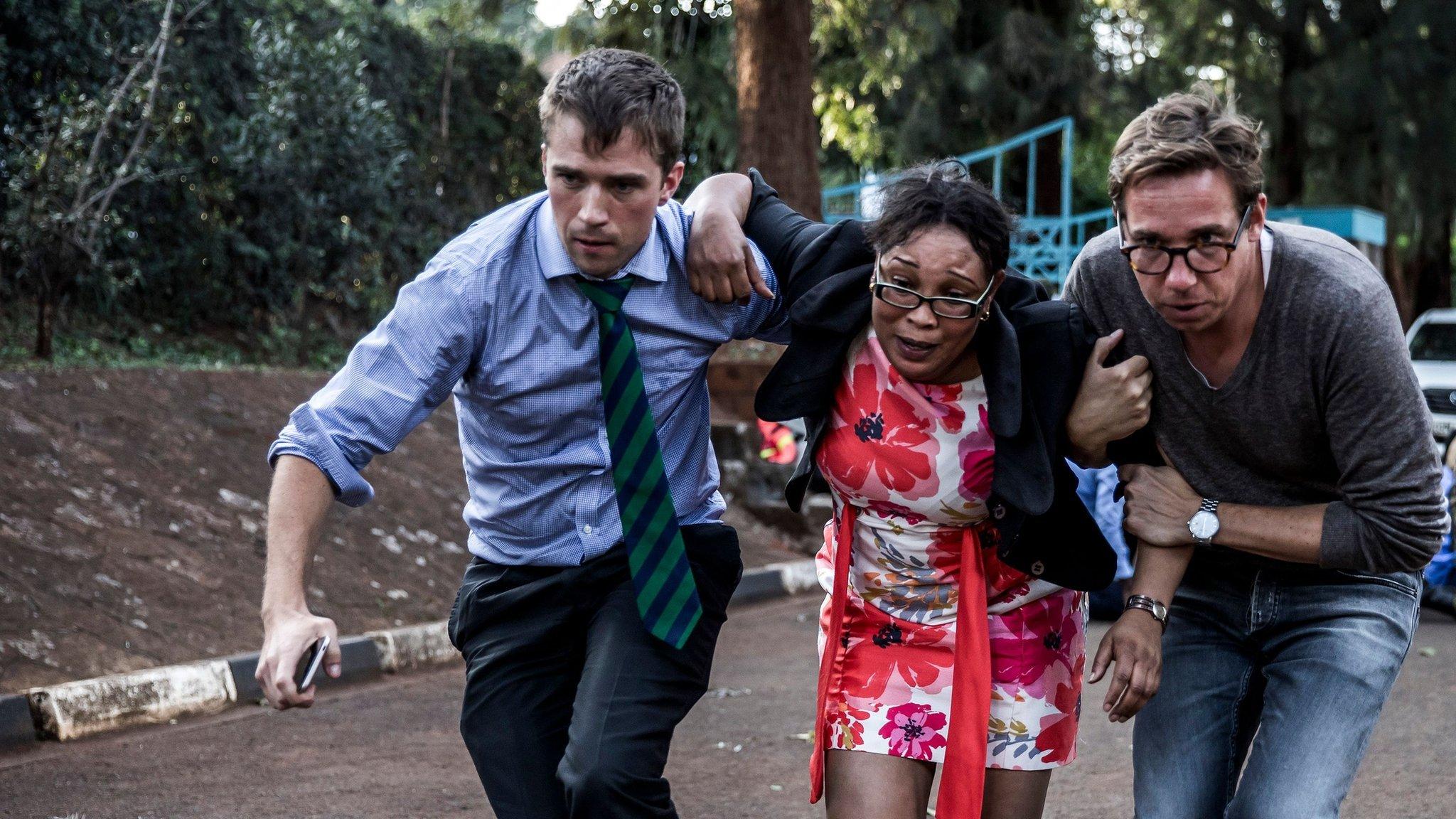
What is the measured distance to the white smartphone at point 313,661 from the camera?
2621 mm

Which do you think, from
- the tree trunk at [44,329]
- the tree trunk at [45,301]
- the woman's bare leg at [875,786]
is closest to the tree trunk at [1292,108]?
the tree trunk at [45,301]

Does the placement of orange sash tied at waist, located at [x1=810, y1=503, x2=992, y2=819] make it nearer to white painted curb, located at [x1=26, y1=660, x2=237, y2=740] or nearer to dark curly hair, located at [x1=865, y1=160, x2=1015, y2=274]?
dark curly hair, located at [x1=865, y1=160, x2=1015, y2=274]

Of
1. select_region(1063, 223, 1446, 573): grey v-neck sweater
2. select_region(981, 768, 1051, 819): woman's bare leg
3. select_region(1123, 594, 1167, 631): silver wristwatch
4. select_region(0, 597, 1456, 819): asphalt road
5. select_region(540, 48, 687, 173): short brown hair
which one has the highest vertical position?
select_region(540, 48, 687, 173): short brown hair

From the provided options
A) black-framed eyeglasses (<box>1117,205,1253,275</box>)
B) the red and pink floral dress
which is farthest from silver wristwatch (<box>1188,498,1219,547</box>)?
black-framed eyeglasses (<box>1117,205,1253,275</box>)

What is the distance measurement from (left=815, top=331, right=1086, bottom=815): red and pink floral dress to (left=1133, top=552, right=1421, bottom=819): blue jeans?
0.82 feet

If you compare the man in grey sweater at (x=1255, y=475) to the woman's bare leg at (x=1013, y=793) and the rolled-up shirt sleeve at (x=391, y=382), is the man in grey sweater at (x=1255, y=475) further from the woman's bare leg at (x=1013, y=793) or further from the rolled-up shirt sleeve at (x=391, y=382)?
the rolled-up shirt sleeve at (x=391, y=382)

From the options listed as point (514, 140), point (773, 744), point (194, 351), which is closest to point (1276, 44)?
Result: point (514, 140)

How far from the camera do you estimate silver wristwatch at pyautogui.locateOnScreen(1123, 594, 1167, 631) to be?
124 inches

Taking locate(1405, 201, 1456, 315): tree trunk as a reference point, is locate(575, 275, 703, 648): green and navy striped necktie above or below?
above

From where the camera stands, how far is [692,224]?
137 inches

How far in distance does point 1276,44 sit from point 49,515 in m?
19.4

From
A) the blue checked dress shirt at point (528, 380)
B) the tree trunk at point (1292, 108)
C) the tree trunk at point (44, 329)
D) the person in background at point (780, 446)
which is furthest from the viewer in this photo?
the tree trunk at point (1292, 108)

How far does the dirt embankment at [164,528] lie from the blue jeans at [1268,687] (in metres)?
4.56

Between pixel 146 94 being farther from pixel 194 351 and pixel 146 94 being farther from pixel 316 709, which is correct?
pixel 316 709
